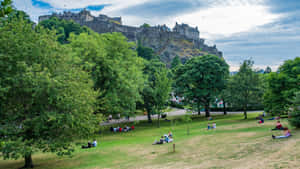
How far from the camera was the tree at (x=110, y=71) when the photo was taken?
30.2 meters

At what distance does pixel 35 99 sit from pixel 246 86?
28166 mm

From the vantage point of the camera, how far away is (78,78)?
1939 cm

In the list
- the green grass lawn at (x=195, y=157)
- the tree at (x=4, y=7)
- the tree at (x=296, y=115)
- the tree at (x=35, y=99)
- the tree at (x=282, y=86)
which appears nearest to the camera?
the tree at (x=4, y=7)

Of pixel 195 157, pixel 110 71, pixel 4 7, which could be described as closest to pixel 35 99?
pixel 195 157

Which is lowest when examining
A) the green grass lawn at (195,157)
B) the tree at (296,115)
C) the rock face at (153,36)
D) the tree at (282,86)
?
the green grass lawn at (195,157)

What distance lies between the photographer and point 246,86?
35.4 m

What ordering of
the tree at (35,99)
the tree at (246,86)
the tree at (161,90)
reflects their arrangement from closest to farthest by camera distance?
1. the tree at (35,99)
2. the tree at (246,86)
3. the tree at (161,90)

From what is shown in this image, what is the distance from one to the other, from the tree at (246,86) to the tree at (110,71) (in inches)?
568

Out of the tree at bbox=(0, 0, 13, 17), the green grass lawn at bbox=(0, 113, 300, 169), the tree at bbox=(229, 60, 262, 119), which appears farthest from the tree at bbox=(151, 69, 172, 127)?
the tree at bbox=(0, 0, 13, 17)

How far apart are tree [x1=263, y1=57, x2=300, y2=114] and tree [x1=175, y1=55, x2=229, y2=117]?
11934 mm

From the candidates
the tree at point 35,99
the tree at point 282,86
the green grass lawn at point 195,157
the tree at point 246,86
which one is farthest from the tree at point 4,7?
the tree at point 246,86

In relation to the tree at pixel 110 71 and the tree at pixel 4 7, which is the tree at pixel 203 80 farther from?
the tree at pixel 4 7

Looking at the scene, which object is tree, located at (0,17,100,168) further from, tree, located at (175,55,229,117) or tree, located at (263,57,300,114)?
tree, located at (175,55,229,117)

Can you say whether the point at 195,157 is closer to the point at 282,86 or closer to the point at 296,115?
the point at 296,115
